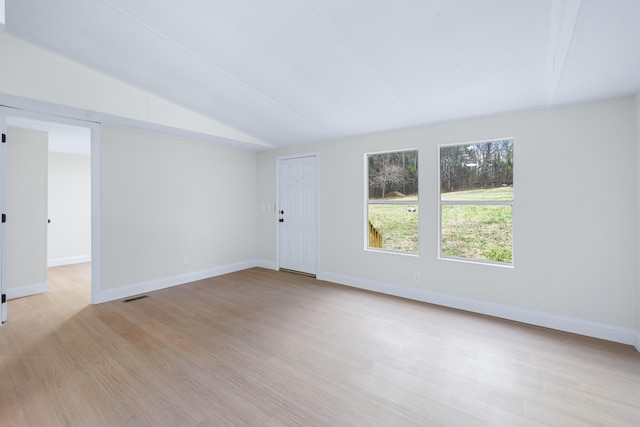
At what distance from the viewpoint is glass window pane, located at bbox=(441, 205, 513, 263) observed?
324 cm

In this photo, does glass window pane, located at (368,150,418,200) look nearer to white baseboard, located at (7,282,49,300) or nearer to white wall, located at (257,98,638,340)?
white wall, located at (257,98,638,340)

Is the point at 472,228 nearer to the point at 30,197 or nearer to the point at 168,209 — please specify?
the point at 168,209

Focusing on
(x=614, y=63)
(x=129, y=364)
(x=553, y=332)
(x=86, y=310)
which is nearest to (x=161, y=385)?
(x=129, y=364)

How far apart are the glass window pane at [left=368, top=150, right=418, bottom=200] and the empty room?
0.03 metres

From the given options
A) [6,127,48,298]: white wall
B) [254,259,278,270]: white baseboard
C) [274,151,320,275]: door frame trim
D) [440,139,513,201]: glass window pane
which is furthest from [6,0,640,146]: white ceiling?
[254,259,278,270]: white baseboard

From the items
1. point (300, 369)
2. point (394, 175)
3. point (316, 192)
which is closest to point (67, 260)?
point (316, 192)

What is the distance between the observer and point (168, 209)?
434 centimetres

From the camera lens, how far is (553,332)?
2.83 metres

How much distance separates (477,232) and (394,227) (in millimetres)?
1052

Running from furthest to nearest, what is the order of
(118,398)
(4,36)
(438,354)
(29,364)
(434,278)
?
(434,278), (4,36), (438,354), (29,364), (118,398)

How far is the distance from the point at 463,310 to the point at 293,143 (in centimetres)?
353

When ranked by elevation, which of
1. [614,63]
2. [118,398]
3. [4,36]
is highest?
[4,36]

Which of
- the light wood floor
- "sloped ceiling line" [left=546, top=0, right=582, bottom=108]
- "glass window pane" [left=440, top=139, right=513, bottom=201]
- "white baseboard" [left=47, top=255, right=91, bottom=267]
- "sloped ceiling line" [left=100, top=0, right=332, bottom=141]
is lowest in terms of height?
the light wood floor

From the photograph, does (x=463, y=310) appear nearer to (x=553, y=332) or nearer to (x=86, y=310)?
(x=553, y=332)
